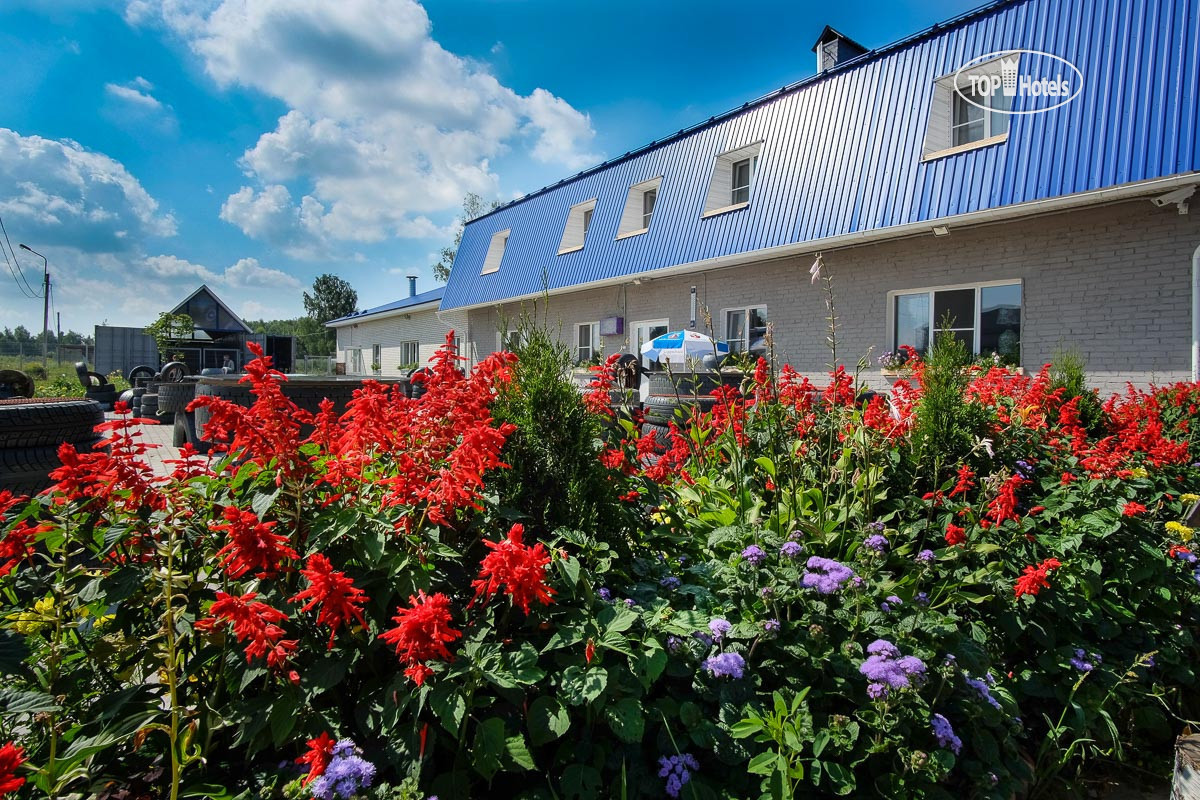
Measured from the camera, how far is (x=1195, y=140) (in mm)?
6293

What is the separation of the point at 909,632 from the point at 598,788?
86cm

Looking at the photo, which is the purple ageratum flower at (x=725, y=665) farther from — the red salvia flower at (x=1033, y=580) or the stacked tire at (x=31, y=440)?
the stacked tire at (x=31, y=440)

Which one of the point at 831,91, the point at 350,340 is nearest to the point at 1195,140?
the point at 831,91

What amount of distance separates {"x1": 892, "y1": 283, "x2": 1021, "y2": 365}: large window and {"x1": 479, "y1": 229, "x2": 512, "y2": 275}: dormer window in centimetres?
1183

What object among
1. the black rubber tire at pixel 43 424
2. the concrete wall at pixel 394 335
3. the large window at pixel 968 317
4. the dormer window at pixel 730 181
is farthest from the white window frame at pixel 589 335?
the black rubber tire at pixel 43 424

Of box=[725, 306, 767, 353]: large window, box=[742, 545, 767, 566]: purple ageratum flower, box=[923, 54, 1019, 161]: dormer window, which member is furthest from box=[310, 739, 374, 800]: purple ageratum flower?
box=[725, 306, 767, 353]: large window

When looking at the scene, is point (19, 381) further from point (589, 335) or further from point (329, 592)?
point (589, 335)

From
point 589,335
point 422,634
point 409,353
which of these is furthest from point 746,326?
point 409,353

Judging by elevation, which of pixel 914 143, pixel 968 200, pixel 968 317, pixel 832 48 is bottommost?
pixel 968 317

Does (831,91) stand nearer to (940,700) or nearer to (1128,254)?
(1128,254)

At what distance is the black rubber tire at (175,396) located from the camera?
7.75 meters

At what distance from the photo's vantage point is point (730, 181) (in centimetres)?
1202

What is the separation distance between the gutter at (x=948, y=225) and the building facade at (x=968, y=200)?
29mm

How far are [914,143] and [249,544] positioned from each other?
995 centimetres
